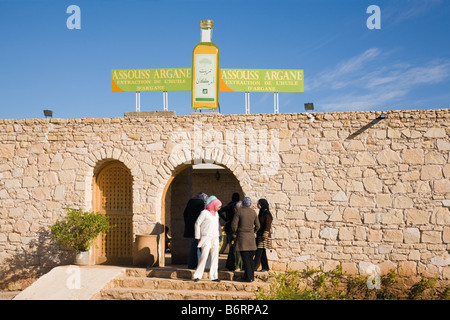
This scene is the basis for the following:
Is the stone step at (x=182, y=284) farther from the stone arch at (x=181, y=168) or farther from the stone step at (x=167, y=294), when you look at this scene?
the stone arch at (x=181, y=168)

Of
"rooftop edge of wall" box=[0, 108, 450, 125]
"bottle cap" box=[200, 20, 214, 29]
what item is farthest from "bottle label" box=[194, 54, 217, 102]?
"rooftop edge of wall" box=[0, 108, 450, 125]

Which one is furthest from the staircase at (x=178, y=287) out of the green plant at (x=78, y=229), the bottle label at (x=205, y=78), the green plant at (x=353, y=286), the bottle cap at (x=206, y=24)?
the bottle cap at (x=206, y=24)

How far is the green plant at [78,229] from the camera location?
9789mm

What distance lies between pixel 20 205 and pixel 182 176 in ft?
11.9

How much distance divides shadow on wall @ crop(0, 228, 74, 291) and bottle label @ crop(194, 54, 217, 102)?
4.69m

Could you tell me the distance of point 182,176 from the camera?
11.1m

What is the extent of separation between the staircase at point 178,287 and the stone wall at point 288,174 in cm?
110

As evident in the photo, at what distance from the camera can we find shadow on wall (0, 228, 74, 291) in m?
10.3

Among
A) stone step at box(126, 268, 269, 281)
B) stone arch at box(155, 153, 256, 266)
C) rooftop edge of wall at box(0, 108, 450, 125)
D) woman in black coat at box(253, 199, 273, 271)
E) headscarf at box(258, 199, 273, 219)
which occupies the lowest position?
stone step at box(126, 268, 269, 281)

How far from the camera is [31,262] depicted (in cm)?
1035

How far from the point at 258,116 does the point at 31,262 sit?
231 inches

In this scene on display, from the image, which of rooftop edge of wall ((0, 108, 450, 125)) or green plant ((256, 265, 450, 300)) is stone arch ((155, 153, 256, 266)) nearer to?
rooftop edge of wall ((0, 108, 450, 125))
